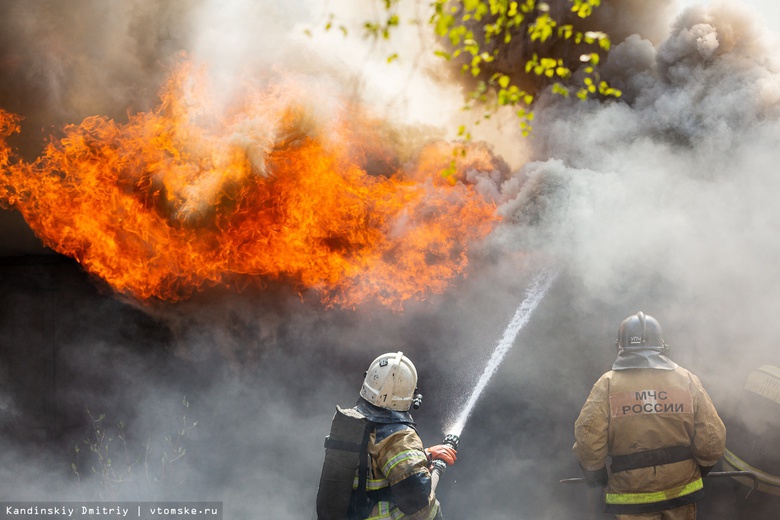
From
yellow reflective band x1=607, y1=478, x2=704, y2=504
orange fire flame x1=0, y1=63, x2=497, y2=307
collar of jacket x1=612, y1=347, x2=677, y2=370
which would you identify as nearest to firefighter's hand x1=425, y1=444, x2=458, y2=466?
yellow reflective band x1=607, y1=478, x2=704, y2=504

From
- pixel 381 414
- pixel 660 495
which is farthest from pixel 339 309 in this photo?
pixel 660 495

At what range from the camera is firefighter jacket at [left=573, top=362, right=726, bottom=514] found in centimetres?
440

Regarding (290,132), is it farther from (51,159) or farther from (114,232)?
(51,159)

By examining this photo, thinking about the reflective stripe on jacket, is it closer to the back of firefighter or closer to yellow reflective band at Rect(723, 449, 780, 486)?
Answer: the back of firefighter

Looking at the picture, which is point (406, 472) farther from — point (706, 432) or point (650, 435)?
point (706, 432)

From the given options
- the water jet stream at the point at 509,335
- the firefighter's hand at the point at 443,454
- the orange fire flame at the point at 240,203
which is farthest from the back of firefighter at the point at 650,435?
the orange fire flame at the point at 240,203

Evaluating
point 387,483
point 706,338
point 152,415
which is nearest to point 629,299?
point 706,338

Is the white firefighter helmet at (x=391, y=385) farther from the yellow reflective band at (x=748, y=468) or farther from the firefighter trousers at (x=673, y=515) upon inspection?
the yellow reflective band at (x=748, y=468)

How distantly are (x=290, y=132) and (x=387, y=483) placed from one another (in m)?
4.33

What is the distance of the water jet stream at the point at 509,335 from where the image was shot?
22.2ft

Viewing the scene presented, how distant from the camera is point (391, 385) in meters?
4.08

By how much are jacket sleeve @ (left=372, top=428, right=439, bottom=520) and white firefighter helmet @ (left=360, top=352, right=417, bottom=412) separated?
0.88 ft

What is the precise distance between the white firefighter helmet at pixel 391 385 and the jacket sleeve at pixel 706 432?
7.61 feet

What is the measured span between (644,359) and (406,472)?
2268mm
